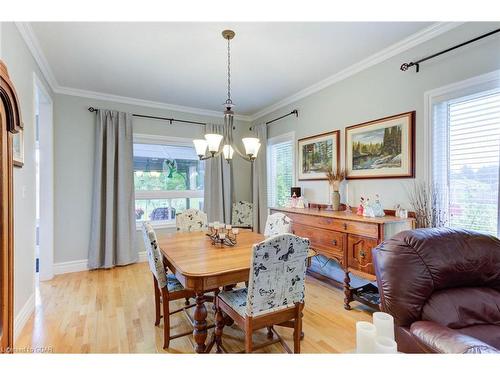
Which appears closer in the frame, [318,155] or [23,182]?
[23,182]

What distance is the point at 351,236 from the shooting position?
2.53m

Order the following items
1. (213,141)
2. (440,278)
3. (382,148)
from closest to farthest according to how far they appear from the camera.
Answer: (440,278), (213,141), (382,148)

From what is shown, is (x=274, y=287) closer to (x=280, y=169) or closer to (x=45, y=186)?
(x=280, y=169)

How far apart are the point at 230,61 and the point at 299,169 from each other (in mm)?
1851

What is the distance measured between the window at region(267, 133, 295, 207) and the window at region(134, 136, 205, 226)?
1285 mm

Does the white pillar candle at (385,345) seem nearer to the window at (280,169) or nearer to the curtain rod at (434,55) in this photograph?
the curtain rod at (434,55)

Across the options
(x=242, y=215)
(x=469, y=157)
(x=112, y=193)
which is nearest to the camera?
(x=469, y=157)

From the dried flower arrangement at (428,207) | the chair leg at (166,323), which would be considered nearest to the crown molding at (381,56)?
the dried flower arrangement at (428,207)

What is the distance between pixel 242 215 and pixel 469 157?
3512mm

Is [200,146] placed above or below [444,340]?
above

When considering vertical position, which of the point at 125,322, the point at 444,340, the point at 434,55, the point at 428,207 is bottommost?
the point at 125,322

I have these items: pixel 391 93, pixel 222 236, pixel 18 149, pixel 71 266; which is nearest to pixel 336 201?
pixel 391 93

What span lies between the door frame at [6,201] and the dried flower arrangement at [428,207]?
2915 millimetres

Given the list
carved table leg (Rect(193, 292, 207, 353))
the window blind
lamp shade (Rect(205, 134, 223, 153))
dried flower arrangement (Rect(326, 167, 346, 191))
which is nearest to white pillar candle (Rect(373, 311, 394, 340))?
carved table leg (Rect(193, 292, 207, 353))
